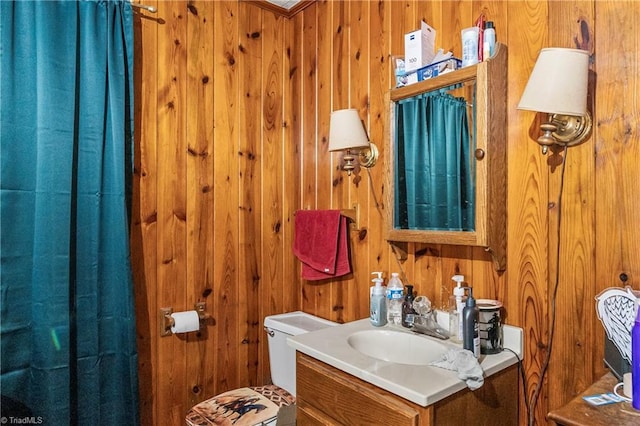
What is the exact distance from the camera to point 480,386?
1.12 metres

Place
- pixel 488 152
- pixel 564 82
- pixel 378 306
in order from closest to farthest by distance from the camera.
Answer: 1. pixel 564 82
2. pixel 488 152
3. pixel 378 306

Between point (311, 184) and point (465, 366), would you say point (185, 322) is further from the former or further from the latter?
point (465, 366)

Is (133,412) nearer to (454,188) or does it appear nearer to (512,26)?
(454,188)

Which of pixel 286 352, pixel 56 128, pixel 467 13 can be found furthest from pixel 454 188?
pixel 56 128

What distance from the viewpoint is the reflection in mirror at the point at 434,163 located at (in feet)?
4.68

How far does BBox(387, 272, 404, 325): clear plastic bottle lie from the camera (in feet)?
5.35

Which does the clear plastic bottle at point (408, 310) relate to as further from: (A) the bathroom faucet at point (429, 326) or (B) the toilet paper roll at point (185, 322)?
(B) the toilet paper roll at point (185, 322)

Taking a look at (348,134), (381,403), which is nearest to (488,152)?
(348,134)

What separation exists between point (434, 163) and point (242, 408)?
1243 millimetres

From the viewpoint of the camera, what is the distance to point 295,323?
205 centimetres

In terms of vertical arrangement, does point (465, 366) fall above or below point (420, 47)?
below

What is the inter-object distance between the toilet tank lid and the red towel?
0.23m

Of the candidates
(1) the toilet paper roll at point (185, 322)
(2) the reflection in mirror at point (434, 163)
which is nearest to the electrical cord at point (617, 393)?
(2) the reflection in mirror at point (434, 163)

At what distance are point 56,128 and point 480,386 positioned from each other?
1702mm
